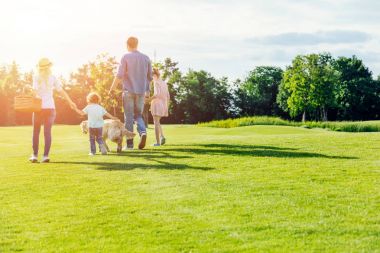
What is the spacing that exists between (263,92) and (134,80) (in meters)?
84.1

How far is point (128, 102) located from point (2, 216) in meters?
7.56

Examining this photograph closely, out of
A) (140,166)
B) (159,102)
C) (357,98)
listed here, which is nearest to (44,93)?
(140,166)

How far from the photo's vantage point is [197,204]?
23.2 feet

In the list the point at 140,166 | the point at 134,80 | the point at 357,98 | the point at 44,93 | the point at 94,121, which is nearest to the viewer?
the point at 140,166

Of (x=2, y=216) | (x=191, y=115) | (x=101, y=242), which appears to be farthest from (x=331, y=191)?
(x=191, y=115)

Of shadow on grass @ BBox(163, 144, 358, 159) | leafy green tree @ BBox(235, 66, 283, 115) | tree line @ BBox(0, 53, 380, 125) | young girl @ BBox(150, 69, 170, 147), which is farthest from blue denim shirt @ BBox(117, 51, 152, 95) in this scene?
leafy green tree @ BBox(235, 66, 283, 115)

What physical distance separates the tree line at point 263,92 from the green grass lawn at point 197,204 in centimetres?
5373

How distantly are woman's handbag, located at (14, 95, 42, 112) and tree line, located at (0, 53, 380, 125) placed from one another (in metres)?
51.4

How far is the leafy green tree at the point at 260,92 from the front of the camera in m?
92.0

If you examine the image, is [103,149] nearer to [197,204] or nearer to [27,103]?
[27,103]

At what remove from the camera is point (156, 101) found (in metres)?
16.0

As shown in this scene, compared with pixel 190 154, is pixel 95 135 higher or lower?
higher

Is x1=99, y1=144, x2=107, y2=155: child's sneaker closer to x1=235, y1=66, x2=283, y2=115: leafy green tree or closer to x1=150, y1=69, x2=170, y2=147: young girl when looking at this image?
x1=150, y1=69, x2=170, y2=147: young girl

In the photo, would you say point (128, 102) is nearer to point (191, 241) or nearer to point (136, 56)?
point (136, 56)
